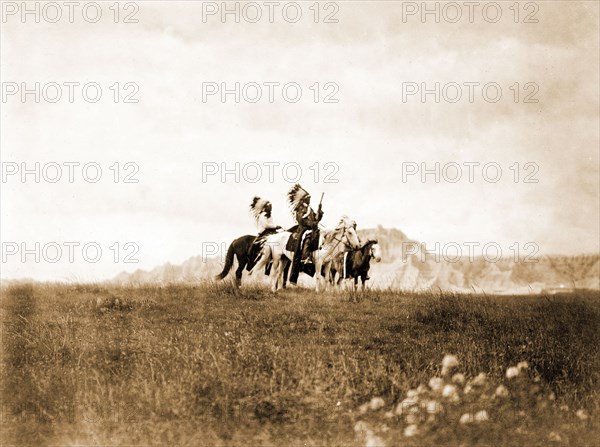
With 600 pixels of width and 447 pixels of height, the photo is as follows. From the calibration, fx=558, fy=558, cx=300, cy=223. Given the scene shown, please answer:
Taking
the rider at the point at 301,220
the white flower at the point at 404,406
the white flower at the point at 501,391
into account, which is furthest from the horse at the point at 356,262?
the white flower at the point at 404,406

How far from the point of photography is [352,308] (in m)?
13.2

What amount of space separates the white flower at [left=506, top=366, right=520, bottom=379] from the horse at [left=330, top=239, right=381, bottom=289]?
25.0ft

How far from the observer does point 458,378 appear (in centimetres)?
873

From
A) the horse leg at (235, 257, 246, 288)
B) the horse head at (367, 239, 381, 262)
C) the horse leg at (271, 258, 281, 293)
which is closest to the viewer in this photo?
the horse leg at (235, 257, 246, 288)

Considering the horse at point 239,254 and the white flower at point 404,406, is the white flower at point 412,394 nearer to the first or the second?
the white flower at point 404,406

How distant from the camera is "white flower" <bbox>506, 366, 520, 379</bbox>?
8.62 metres

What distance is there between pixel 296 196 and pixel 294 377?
7415 millimetres

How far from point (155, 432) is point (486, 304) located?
8.12 m

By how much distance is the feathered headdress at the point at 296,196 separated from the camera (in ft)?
50.8

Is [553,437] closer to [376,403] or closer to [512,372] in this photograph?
[512,372]

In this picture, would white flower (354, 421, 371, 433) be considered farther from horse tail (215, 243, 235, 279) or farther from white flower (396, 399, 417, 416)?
horse tail (215, 243, 235, 279)

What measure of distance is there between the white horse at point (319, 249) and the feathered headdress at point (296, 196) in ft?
3.18

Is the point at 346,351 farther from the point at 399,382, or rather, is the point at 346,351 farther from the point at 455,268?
the point at 455,268

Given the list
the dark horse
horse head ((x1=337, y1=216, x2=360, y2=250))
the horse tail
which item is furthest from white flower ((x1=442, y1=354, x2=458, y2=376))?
the horse tail
